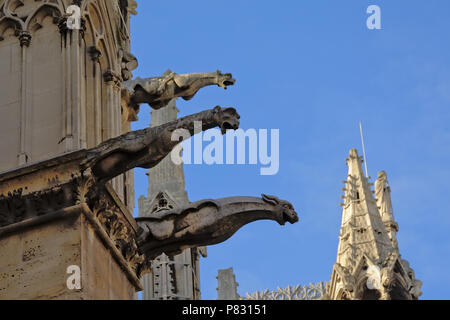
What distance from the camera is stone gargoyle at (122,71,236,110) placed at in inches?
753

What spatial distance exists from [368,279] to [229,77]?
2561 cm

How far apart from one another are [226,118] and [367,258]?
90.4 feet

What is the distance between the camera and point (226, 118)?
17.0m

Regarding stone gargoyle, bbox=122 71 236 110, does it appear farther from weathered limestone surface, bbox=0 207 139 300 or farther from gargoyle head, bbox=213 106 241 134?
weathered limestone surface, bbox=0 207 139 300

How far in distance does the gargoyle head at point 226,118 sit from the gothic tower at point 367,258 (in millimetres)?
26532

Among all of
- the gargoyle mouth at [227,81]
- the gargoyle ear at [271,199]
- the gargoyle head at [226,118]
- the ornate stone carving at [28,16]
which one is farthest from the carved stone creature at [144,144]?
the ornate stone carving at [28,16]

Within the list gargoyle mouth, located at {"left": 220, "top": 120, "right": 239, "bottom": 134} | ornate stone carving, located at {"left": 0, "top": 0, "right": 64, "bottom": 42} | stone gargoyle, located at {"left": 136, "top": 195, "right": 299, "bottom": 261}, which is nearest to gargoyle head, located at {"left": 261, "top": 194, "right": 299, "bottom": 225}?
stone gargoyle, located at {"left": 136, "top": 195, "right": 299, "bottom": 261}

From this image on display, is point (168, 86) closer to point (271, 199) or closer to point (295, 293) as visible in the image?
point (271, 199)

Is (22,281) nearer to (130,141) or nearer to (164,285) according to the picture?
(130,141)

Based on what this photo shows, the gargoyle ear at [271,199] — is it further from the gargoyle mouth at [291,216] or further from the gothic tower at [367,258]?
the gothic tower at [367,258]

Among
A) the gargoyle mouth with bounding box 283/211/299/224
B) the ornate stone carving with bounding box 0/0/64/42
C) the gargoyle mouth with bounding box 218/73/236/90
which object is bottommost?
the gargoyle mouth with bounding box 283/211/299/224

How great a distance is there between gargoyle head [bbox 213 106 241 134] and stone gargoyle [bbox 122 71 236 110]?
1.93 metres

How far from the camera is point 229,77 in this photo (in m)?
19.0
